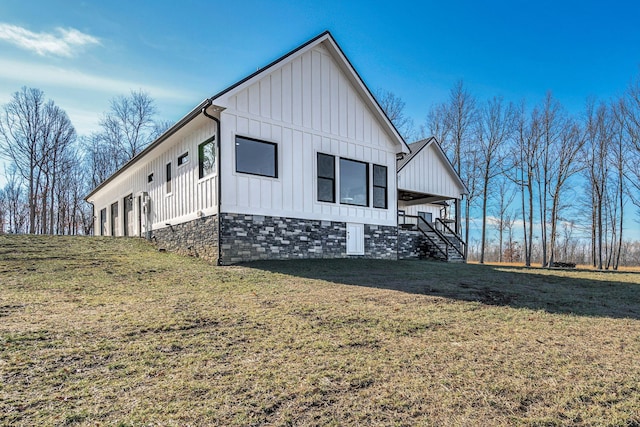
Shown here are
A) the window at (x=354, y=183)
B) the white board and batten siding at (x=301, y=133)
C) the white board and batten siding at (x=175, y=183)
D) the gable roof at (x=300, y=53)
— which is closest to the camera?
the gable roof at (x=300, y=53)

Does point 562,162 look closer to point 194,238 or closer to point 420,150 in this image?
point 420,150

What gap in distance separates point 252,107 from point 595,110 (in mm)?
23934

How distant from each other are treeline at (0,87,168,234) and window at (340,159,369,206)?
21.1 metres

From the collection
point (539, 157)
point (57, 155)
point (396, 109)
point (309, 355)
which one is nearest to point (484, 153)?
point (539, 157)

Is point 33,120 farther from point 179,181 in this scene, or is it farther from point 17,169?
point 179,181

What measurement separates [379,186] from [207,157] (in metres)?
5.90

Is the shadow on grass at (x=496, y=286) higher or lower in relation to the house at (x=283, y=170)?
lower

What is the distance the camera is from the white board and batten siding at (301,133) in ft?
31.9

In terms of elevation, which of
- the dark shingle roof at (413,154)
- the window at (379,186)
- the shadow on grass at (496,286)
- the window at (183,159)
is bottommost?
the shadow on grass at (496,286)

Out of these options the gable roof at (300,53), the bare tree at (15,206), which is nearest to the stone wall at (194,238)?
the gable roof at (300,53)

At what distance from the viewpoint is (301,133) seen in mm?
11031

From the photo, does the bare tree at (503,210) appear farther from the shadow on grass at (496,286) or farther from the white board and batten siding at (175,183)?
the white board and batten siding at (175,183)

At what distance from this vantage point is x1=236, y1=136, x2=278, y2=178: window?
983 cm

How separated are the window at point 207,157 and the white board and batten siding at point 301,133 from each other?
56cm
